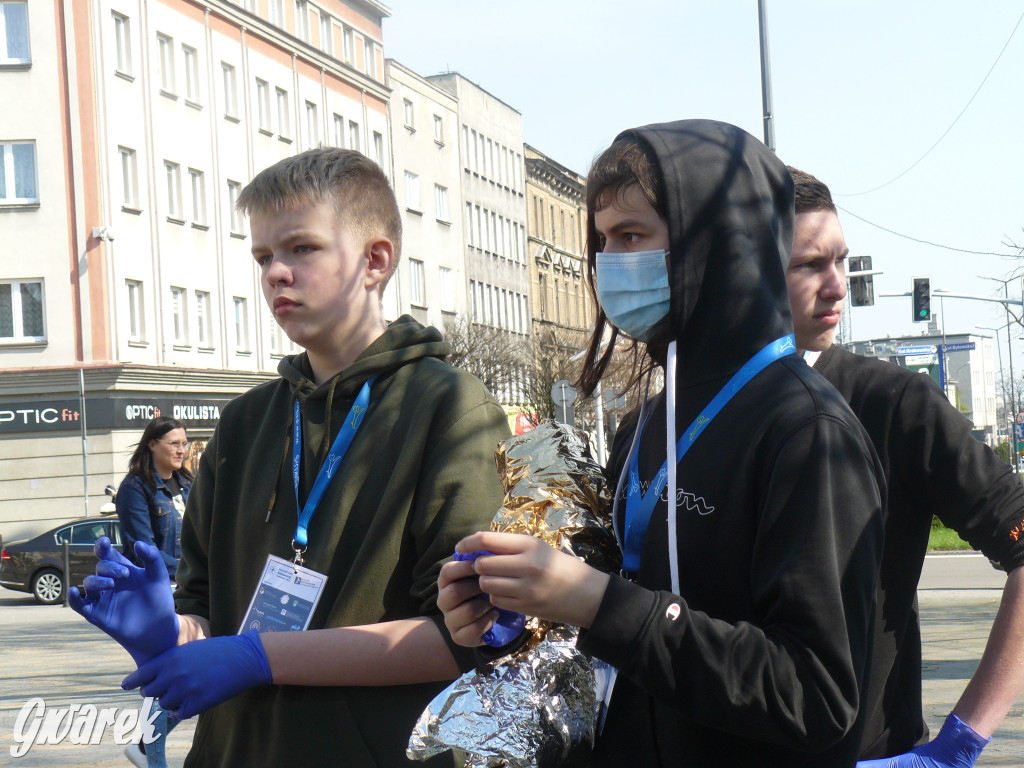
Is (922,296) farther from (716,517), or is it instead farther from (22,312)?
(716,517)

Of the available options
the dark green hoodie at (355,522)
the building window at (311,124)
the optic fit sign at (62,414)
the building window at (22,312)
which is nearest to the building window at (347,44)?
the building window at (311,124)

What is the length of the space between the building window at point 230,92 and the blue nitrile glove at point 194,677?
37.3 m

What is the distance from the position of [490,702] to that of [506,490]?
382 mm

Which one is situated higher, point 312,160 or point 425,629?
point 312,160

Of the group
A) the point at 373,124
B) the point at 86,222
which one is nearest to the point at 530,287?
the point at 373,124

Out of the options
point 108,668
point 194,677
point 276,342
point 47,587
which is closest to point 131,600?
point 194,677

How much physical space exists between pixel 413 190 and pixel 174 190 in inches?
695

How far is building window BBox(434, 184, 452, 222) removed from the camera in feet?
176

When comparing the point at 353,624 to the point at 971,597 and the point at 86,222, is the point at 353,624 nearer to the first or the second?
the point at 971,597

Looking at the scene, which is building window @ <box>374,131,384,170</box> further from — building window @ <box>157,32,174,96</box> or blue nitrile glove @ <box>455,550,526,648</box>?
blue nitrile glove @ <box>455,550,526,648</box>

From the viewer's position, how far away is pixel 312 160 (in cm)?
282

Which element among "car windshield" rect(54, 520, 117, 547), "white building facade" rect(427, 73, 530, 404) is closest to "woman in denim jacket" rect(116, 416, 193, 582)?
"car windshield" rect(54, 520, 117, 547)

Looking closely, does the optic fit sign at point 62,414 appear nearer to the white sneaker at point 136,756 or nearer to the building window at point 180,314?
the building window at point 180,314

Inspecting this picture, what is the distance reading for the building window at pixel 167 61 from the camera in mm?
34969
